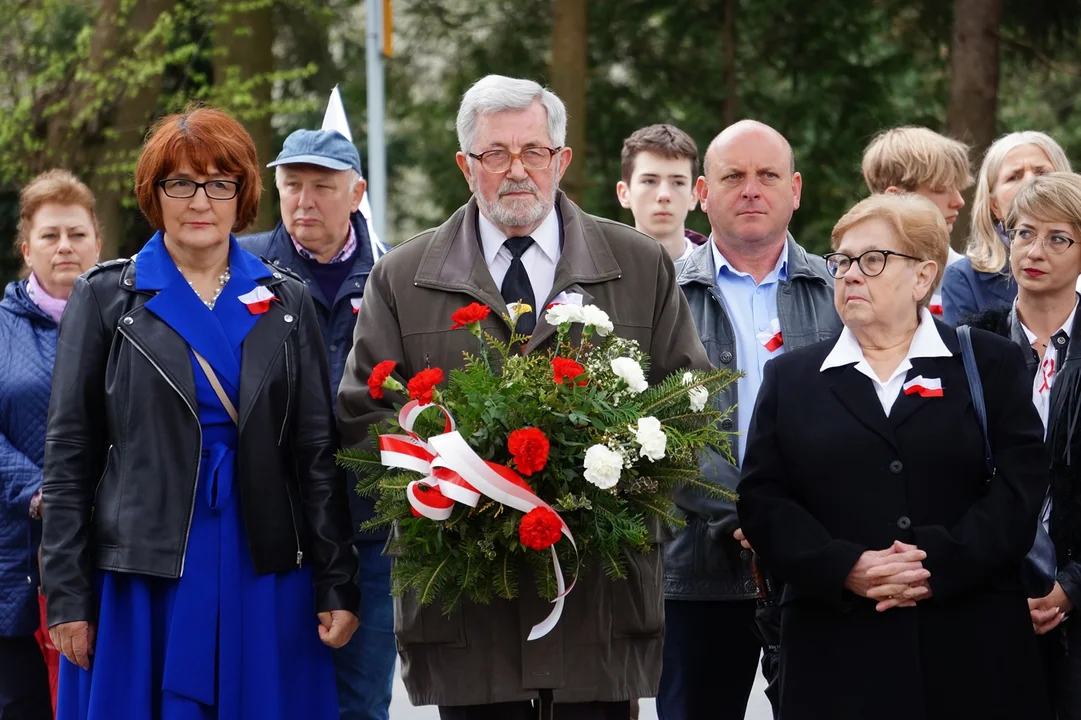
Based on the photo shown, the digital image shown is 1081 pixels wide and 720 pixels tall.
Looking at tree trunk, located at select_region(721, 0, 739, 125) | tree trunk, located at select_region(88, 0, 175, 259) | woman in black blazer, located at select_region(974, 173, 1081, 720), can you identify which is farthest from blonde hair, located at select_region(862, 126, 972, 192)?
tree trunk, located at select_region(88, 0, 175, 259)

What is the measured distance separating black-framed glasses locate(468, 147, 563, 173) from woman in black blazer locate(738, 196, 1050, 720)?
36.5 inches

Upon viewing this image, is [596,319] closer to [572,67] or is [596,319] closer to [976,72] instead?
[976,72]

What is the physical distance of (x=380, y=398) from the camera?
419 cm

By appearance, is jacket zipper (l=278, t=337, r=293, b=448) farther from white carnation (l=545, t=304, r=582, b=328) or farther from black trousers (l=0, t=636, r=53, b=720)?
black trousers (l=0, t=636, r=53, b=720)

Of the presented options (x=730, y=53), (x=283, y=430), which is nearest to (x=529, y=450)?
(x=283, y=430)

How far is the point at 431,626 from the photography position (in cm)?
419

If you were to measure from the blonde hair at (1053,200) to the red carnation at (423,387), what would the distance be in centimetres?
219

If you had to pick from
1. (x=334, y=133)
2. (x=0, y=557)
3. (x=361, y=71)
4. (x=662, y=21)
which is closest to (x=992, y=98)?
(x=662, y=21)

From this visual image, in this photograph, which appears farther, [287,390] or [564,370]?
[287,390]

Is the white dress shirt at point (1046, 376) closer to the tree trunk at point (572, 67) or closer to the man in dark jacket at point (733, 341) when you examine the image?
the man in dark jacket at point (733, 341)

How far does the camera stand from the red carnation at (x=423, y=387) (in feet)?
12.5

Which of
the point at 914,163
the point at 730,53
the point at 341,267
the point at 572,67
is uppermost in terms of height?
the point at 730,53

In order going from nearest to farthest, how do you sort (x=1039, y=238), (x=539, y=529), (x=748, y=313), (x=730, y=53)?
1. (x=539, y=529)
2. (x=1039, y=238)
3. (x=748, y=313)
4. (x=730, y=53)

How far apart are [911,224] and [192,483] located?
87.2 inches
